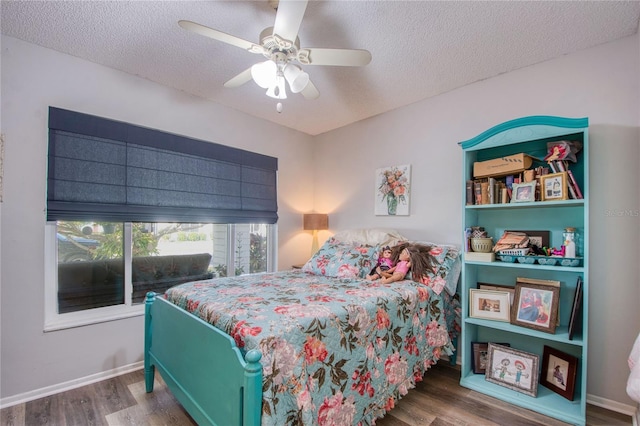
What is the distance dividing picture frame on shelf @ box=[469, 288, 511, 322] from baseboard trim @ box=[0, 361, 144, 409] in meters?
2.76

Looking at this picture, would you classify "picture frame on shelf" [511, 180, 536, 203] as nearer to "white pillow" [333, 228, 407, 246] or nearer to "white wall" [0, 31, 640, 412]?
"white wall" [0, 31, 640, 412]

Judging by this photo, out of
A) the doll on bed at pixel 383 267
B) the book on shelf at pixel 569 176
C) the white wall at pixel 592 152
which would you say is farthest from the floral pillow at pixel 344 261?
the book on shelf at pixel 569 176

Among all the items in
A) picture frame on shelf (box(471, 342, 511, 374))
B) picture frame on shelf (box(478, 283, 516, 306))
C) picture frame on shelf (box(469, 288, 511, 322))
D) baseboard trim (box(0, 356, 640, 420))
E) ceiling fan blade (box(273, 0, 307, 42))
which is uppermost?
ceiling fan blade (box(273, 0, 307, 42))

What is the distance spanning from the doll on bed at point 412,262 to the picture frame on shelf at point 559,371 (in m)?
0.97

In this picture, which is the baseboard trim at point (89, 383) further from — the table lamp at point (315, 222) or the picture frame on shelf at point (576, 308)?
the table lamp at point (315, 222)

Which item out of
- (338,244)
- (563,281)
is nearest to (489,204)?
(563,281)

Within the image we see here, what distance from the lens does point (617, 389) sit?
6.42 feet

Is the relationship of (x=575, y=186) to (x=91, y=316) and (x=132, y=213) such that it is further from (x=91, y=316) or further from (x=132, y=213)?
(x=91, y=316)

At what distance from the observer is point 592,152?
81.7 inches

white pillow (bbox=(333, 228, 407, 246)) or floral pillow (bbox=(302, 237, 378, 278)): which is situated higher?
white pillow (bbox=(333, 228, 407, 246))

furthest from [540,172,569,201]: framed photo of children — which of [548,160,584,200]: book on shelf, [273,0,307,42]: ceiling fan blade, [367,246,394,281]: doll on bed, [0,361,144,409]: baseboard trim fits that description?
[0,361,144,409]: baseboard trim

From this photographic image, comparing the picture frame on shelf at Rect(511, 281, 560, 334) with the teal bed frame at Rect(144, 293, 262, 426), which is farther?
the picture frame on shelf at Rect(511, 281, 560, 334)

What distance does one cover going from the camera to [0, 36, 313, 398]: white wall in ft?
6.69

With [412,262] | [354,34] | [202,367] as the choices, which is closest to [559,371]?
[412,262]
